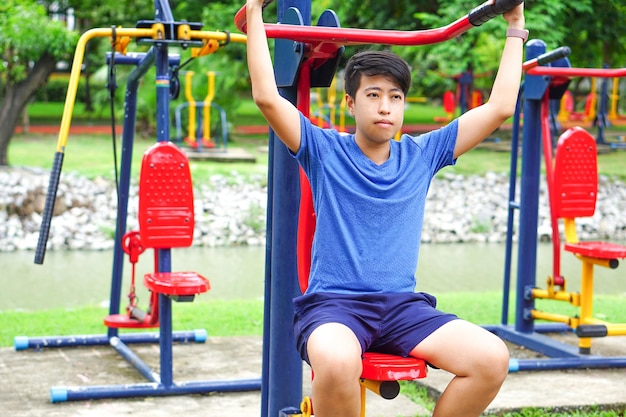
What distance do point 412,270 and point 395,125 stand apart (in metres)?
0.37

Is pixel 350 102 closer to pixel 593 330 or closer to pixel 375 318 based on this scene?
pixel 375 318

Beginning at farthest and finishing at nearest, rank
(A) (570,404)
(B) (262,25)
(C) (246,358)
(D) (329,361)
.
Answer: (C) (246,358)
(A) (570,404)
(B) (262,25)
(D) (329,361)

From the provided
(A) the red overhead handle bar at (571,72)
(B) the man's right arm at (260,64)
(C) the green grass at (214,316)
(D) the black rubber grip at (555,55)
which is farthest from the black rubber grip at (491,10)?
(C) the green grass at (214,316)

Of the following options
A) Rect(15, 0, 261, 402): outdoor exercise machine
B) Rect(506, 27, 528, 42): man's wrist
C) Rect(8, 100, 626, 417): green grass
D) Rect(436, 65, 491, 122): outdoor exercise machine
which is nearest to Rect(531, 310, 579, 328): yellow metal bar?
Rect(8, 100, 626, 417): green grass

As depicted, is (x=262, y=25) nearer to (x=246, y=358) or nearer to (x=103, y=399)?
(x=103, y=399)

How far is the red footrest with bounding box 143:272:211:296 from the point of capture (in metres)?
3.67

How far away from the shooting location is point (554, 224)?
4699 millimetres

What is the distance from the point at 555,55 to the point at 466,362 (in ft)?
7.04

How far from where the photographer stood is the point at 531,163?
4.82 meters

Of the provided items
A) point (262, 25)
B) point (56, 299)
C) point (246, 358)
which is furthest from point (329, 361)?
point (56, 299)

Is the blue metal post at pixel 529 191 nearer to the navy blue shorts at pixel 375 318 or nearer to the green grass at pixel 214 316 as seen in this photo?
the green grass at pixel 214 316

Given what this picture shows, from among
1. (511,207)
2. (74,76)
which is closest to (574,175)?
(511,207)

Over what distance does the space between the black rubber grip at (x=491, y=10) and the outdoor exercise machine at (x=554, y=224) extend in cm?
190

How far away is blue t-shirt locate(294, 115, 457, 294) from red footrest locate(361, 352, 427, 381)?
210 mm
